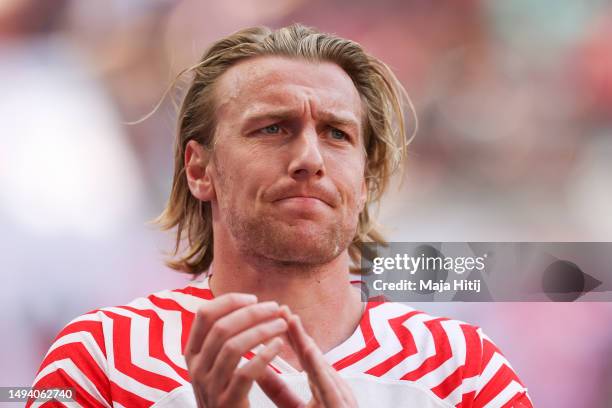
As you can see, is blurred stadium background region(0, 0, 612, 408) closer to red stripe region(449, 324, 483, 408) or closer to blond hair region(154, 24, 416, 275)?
blond hair region(154, 24, 416, 275)

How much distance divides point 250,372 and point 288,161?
21.2 inches

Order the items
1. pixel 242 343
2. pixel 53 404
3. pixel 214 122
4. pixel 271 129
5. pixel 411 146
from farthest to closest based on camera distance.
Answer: pixel 411 146
pixel 214 122
pixel 271 129
pixel 53 404
pixel 242 343

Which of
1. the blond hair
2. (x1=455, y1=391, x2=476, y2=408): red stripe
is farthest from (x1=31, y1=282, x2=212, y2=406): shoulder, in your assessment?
(x1=455, y1=391, x2=476, y2=408): red stripe

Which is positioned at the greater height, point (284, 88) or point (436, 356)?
point (284, 88)

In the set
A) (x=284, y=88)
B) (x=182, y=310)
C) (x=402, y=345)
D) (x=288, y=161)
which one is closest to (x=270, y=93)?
(x=284, y=88)

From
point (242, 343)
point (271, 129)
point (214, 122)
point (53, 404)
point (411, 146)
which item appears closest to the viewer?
point (242, 343)

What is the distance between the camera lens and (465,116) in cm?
194

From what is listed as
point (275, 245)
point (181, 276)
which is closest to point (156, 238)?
point (181, 276)

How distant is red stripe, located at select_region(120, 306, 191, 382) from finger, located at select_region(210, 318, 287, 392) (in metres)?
0.35

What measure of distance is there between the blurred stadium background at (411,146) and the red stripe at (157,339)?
0.18 meters

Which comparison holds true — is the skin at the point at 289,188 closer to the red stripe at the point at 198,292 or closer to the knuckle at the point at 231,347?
the red stripe at the point at 198,292

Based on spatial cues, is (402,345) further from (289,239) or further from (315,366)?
(315,366)

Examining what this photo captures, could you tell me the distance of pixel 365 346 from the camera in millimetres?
1688

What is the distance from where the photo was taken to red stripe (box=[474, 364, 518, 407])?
162cm
